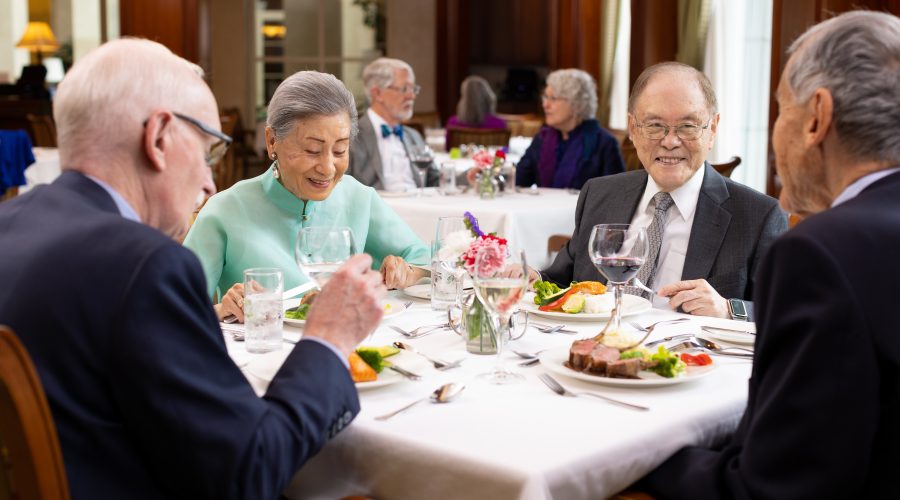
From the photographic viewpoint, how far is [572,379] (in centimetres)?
181

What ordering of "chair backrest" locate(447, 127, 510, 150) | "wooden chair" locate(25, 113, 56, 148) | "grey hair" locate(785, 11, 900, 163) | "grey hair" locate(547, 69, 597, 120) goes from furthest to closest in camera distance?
"wooden chair" locate(25, 113, 56, 148) → "chair backrest" locate(447, 127, 510, 150) → "grey hair" locate(547, 69, 597, 120) → "grey hair" locate(785, 11, 900, 163)

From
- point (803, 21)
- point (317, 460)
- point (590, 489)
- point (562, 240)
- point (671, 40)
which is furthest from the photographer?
point (671, 40)

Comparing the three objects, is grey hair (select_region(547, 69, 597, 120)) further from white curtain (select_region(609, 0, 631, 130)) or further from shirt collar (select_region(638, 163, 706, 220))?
shirt collar (select_region(638, 163, 706, 220))

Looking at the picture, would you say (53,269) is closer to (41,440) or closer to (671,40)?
(41,440)

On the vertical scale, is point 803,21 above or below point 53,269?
above

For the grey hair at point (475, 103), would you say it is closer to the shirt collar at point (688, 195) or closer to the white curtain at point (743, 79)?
the white curtain at point (743, 79)

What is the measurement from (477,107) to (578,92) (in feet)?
10.1

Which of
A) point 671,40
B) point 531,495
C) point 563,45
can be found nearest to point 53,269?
point 531,495

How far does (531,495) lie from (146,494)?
53cm

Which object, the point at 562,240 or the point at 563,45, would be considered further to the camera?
the point at 563,45

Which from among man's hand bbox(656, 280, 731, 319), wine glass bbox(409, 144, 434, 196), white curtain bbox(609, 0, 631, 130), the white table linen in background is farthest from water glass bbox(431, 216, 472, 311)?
white curtain bbox(609, 0, 631, 130)

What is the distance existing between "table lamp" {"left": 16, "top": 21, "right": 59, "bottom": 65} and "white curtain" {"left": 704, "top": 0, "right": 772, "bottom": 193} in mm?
8749

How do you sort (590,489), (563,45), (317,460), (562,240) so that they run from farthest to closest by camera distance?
(563,45)
(562,240)
(317,460)
(590,489)

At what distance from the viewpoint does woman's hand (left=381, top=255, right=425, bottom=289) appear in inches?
106
